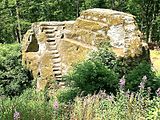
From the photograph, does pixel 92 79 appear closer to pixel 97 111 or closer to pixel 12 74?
pixel 97 111

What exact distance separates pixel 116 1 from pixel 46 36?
22.9m

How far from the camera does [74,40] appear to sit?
16.6 metres

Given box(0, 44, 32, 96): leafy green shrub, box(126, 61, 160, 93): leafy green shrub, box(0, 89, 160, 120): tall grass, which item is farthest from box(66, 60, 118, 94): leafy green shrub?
box(0, 44, 32, 96): leafy green shrub

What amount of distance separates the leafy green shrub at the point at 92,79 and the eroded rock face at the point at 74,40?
10.1ft

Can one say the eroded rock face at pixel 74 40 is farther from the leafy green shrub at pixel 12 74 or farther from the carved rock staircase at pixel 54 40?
the leafy green shrub at pixel 12 74

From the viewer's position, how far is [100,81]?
10531 mm

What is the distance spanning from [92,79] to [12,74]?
749 cm

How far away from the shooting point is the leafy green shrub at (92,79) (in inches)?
409

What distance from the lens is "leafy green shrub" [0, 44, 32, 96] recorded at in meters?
16.5

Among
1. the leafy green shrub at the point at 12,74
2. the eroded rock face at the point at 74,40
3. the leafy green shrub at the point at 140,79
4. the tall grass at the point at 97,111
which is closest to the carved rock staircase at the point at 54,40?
the eroded rock face at the point at 74,40

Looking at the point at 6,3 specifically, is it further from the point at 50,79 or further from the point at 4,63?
the point at 50,79

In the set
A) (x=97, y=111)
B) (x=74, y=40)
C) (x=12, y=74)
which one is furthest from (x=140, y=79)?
(x=12, y=74)

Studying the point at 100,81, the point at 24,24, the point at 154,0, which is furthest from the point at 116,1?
the point at 100,81

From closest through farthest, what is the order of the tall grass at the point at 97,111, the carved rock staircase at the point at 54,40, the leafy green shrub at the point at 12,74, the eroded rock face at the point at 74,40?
the tall grass at the point at 97,111 < the eroded rock face at the point at 74,40 < the carved rock staircase at the point at 54,40 < the leafy green shrub at the point at 12,74
